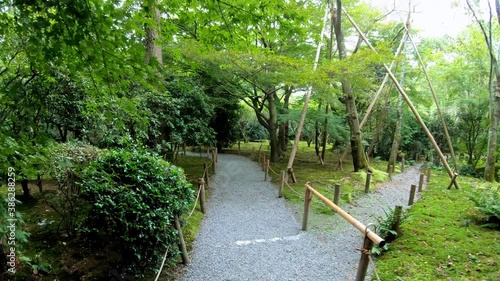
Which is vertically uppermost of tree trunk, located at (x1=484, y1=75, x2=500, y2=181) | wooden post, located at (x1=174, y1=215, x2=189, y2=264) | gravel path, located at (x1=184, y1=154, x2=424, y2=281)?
tree trunk, located at (x1=484, y1=75, x2=500, y2=181)

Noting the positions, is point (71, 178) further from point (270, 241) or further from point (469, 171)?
point (469, 171)

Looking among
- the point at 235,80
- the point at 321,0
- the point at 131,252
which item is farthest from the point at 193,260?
the point at 321,0

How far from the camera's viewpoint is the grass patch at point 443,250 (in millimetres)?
3572

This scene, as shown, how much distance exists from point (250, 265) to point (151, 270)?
1437 millimetres

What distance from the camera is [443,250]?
13.7ft

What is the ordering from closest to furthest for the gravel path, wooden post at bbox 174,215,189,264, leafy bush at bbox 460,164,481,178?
wooden post at bbox 174,215,189,264
the gravel path
leafy bush at bbox 460,164,481,178

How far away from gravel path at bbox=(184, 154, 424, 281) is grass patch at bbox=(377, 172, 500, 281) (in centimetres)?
64

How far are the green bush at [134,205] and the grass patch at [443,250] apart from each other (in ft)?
9.82

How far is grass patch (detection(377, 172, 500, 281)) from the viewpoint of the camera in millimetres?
3572

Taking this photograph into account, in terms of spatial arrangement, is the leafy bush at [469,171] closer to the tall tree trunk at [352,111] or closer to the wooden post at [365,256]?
the tall tree trunk at [352,111]

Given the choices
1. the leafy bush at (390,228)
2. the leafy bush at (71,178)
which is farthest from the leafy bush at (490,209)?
the leafy bush at (71,178)

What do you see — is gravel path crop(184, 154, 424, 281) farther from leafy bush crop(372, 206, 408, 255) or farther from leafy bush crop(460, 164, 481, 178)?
leafy bush crop(460, 164, 481, 178)

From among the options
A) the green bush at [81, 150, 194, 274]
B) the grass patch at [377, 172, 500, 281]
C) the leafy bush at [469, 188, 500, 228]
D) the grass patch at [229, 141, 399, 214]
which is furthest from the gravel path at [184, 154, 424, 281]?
the leafy bush at [469, 188, 500, 228]

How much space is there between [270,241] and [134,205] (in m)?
2.78
